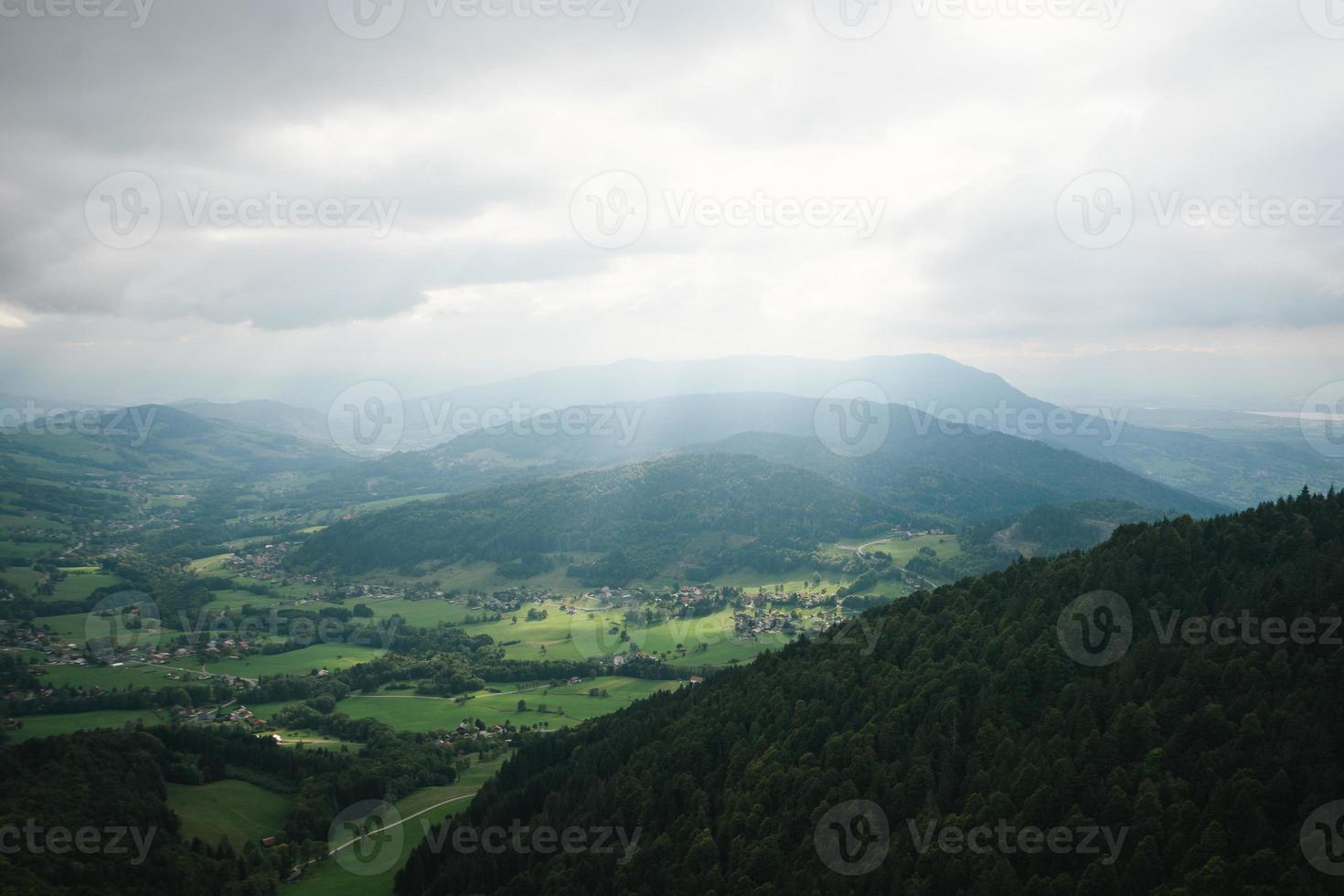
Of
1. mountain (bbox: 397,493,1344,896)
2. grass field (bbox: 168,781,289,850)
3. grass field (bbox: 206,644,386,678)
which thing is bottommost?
grass field (bbox: 206,644,386,678)

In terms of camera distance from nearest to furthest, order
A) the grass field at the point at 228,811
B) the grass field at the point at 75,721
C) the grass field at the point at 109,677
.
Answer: the grass field at the point at 228,811
the grass field at the point at 75,721
the grass field at the point at 109,677

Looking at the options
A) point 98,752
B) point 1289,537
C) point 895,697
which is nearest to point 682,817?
point 895,697

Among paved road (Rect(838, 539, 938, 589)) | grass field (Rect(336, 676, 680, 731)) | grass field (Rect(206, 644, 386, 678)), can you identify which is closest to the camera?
grass field (Rect(336, 676, 680, 731))

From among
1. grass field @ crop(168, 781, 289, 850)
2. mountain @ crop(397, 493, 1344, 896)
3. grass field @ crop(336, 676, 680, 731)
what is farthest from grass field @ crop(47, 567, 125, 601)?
mountain @ crop(397, 493, 1344, 896)

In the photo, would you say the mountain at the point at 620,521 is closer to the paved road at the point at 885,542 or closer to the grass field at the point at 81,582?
the paved road at the point at 885,542

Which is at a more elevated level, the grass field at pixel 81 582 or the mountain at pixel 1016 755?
the mountain at pixel 1016 755

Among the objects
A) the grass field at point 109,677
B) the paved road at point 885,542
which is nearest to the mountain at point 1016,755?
the grass field at point 109,677

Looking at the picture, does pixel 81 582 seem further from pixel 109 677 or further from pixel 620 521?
pixel 620 521

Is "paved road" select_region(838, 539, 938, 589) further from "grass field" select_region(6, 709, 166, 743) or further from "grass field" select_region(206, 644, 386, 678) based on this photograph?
"grass field" select_region(6, 709, 166, 743)
